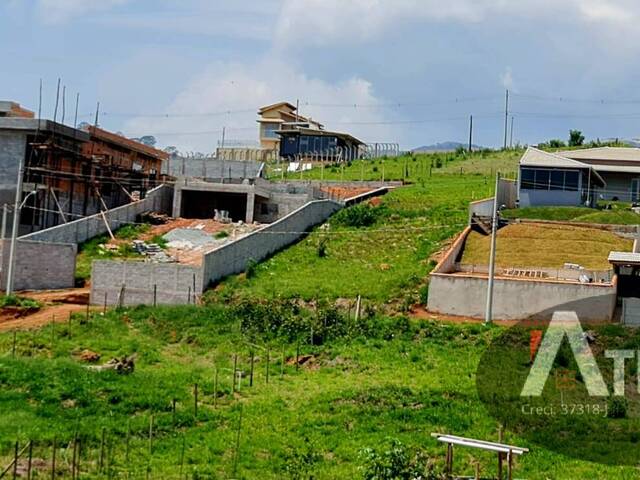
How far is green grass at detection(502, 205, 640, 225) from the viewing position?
123 ft

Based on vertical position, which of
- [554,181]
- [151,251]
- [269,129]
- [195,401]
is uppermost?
[269,129]

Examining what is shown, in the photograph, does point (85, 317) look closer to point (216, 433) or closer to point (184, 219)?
point (216, 433)

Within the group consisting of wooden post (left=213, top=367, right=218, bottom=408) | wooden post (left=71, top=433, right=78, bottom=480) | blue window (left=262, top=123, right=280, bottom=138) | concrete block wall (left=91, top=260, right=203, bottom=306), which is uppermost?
blue window (left=262, top=123, right=280, bottom=138)

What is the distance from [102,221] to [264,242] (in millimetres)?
7186

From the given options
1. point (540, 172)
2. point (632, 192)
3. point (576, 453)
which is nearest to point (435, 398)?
point (576, 453)

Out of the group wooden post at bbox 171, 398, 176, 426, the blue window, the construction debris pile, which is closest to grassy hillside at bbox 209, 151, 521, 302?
the construction debris pile

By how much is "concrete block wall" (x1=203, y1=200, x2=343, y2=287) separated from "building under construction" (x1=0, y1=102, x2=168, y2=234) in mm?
8459

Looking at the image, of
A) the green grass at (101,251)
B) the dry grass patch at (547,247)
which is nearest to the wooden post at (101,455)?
the green grass at (101,251)

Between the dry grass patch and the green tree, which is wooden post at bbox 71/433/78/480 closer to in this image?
the dry grass patch

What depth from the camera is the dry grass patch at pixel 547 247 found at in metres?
32.2

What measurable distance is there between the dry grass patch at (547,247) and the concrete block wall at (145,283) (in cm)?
928

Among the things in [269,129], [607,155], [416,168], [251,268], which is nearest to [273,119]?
[269,129]

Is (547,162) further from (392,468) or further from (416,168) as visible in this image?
(392,468)

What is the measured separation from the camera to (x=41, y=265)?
107 ft
